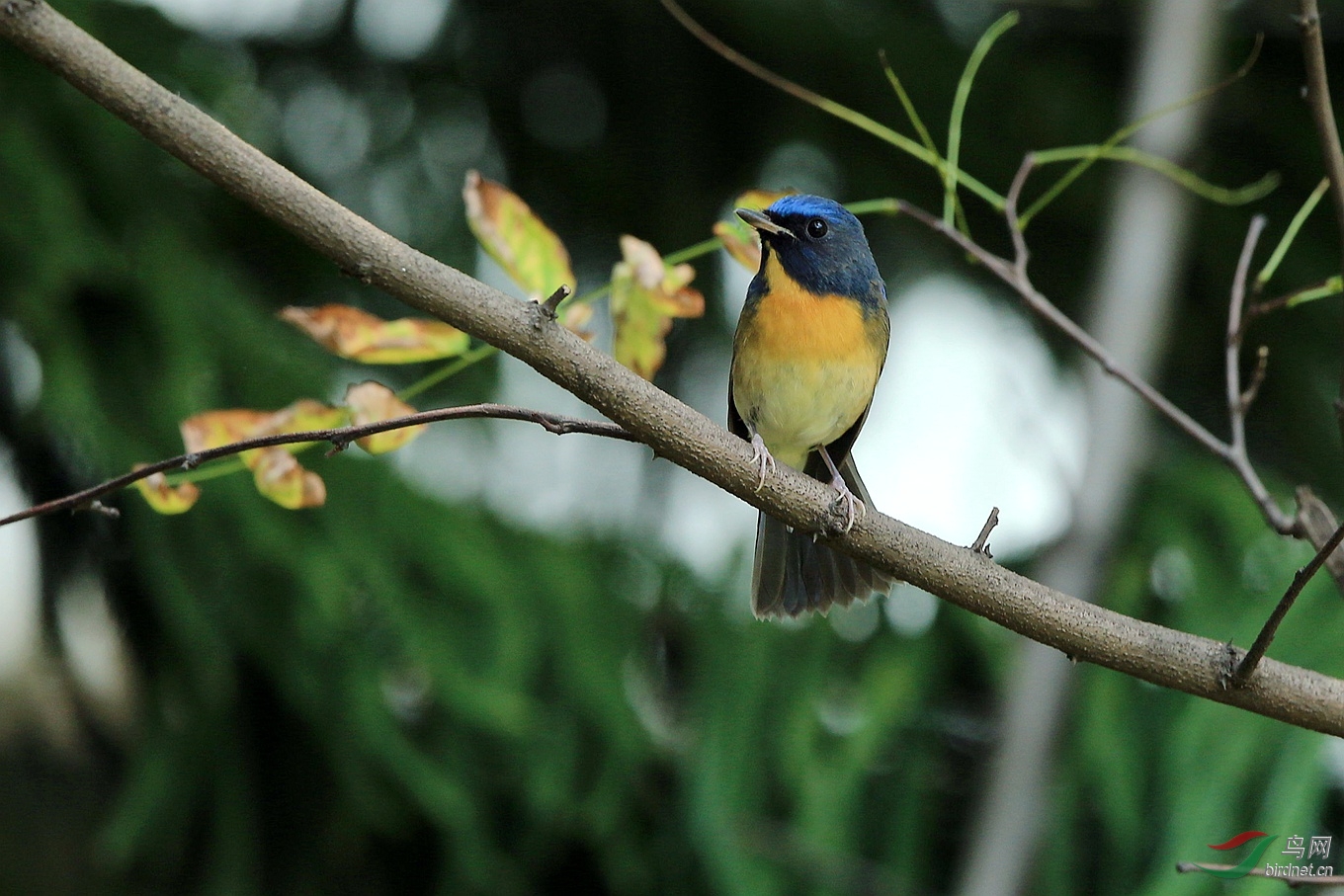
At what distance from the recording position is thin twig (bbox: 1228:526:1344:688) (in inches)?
65.7

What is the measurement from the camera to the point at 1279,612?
1.71 m

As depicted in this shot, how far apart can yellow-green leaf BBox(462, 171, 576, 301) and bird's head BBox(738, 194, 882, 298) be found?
1.48 metres

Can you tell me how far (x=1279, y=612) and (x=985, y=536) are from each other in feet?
1.44

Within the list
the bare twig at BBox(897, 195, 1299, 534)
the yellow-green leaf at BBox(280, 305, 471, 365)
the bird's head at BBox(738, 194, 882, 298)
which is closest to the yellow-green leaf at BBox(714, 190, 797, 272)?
the bare twig at BBox(897, 195, 1299, 534)

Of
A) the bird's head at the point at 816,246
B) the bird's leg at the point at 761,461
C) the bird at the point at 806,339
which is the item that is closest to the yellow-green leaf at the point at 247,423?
the bird's leg at the point at 761,461

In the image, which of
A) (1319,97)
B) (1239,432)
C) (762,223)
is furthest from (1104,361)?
(762,223)

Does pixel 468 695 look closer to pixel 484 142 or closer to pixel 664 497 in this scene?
pixel 664 497

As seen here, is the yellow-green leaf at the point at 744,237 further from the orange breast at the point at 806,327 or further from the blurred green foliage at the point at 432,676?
the blurred green foliage at the point at 432,676

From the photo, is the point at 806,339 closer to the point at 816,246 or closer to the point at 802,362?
the point at 802,362

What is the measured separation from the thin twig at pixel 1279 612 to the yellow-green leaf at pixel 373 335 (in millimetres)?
1283

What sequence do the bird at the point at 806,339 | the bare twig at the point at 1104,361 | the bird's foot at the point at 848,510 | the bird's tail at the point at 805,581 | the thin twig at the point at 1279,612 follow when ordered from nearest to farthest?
1. the thin twig at the point at 1279,612
2. the bird's foot at the point at 848,510
3. the bare twig at the point at 1104,361
4. the bird's tail at the point at 805,581
5. the bird at the point at 806,339

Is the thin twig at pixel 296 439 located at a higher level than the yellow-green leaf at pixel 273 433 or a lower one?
lower

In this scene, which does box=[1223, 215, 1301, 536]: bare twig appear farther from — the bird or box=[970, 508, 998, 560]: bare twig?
the bird

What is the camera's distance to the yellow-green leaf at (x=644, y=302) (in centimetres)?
219
